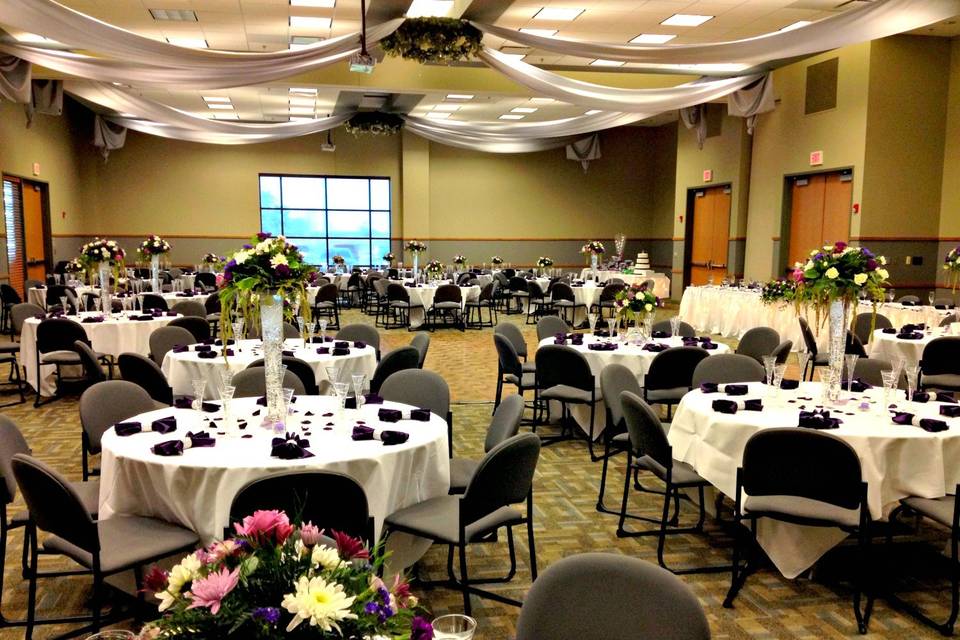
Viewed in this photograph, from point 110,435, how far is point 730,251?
517 inches

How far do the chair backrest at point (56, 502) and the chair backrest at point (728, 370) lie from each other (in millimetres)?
3743

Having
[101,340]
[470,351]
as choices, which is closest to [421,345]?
[101,340]

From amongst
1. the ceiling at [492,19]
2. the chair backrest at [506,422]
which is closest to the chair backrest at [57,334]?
the ceiling at [492,19]

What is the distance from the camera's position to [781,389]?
4.53 meters

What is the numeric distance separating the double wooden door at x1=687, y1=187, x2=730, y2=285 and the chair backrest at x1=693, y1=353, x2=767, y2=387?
10.1 meters

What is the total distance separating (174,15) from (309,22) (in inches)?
67.3

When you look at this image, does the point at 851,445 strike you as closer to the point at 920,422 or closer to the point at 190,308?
the point at 920,422

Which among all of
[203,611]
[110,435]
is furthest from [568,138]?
[203,611]

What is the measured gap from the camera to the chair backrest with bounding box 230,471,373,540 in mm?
2539

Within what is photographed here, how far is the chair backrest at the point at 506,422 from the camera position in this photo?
3656 mm

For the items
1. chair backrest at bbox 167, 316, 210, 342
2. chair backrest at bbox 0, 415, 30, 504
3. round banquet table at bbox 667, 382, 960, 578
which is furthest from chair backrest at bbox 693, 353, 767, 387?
chair backrest at bbox 167, 316, 210, 342

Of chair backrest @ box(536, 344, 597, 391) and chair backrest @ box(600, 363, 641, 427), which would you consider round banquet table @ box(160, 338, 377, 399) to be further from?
chair backrest @ box(600, 363, 641, 427)

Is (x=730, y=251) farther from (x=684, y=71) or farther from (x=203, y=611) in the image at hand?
(x=203, y=611)

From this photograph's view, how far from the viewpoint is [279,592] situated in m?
1.26
